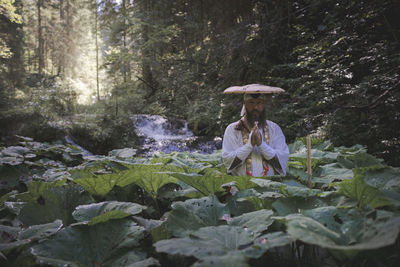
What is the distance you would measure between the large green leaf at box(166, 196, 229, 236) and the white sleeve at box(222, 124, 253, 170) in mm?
1601

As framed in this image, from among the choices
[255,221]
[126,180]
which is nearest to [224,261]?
[255,221]

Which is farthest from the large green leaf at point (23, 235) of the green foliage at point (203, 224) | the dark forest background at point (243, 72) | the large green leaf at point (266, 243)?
the dark forest background at point (243, 72)

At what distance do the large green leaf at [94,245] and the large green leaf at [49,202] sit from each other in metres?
0.30

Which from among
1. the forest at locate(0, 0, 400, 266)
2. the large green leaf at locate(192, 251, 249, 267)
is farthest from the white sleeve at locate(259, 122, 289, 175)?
the large green leaf at locate(192, 251, 249, 267)

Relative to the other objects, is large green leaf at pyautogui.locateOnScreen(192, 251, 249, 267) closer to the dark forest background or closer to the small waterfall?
the dark forest background

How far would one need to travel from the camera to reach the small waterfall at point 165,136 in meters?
9.17

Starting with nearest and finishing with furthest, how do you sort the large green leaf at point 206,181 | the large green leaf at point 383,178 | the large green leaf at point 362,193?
the large green leaf at point 362,193, the large green leaf at point 383,178, the large green leaf at point 206,181

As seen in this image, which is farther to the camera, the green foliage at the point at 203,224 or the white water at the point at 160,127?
the white water at the point at 160,127

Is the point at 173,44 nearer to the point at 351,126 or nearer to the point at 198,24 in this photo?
the point at 198,24

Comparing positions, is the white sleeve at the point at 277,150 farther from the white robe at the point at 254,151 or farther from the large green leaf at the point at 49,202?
the large green leaf at the point at 49,202

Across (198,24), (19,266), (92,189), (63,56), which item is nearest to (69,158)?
(92,189)

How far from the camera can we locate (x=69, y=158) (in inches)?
131

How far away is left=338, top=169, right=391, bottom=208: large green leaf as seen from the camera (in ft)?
3.40

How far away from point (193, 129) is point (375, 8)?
27.3 ft
